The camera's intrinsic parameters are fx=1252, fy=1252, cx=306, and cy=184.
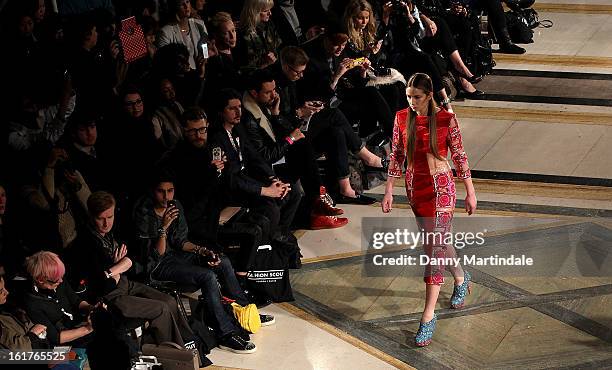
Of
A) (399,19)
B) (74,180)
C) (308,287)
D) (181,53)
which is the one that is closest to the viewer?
→ (74,180)

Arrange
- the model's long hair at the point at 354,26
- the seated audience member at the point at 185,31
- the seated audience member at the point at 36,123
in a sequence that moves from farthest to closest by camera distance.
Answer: the model's long hair at the point at 354,26 → the seated audience member at the point at 185,31 → the seated audience member at the point at 36,123

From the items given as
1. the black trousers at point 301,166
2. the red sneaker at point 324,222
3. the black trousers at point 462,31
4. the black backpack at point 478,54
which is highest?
the black trousers at point 301,166

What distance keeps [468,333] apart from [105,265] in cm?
265

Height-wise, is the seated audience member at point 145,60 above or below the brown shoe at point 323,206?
above

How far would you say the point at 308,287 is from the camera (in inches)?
387

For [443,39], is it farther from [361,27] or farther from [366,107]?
[366,107]

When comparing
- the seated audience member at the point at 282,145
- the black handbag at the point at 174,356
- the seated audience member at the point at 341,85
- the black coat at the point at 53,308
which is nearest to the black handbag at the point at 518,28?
the seated audience member at the point at 341,85

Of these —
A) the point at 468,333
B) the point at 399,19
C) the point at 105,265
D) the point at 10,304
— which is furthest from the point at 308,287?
the point at 399,19

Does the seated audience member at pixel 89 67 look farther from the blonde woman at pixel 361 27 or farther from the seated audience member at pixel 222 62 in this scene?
the blonde woman at pixel 361 27

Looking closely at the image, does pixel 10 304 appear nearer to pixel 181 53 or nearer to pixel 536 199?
pixel 181 53

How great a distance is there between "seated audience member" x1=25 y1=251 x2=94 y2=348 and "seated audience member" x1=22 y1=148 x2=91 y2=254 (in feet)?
1.66

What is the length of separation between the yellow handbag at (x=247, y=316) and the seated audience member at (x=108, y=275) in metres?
0.61

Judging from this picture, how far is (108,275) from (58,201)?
68 cm

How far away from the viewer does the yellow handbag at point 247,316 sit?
8.96m
